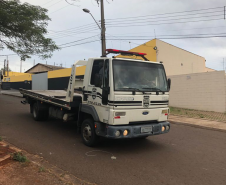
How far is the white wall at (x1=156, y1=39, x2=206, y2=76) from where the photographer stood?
19.4 m

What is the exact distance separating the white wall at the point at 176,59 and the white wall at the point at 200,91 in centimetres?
535

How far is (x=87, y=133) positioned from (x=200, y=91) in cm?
1004

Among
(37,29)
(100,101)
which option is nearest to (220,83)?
(100,101)

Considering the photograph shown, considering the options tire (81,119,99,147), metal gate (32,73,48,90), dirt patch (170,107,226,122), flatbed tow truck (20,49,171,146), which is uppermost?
metal gate (32,73,48,90)

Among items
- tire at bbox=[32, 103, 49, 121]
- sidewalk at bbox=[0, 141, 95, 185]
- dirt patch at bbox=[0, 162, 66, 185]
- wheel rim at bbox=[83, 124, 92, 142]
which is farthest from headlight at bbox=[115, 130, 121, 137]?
tire at bbox=[32, 103, 49, 121]

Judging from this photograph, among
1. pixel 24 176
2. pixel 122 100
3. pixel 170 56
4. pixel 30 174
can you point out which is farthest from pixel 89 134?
pixel 170 56

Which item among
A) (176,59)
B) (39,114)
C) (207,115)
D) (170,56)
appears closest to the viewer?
(39,114)

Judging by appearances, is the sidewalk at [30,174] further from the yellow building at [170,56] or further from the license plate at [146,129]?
the yellow building at [170,56]

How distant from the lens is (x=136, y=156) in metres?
4.84

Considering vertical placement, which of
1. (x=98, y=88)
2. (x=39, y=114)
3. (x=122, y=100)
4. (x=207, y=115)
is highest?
(x=98, y=88)

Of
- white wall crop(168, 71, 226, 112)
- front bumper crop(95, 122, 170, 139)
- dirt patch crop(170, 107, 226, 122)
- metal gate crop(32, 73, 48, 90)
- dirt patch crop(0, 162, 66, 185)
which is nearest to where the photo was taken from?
dirt patch crop(0, 162, 66, 185)

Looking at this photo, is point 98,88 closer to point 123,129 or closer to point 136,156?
point 123,129

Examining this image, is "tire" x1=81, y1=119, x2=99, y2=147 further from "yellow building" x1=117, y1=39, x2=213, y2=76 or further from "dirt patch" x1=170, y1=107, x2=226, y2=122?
"yellow building" x1=117, y1=39, x2=213, y2=76

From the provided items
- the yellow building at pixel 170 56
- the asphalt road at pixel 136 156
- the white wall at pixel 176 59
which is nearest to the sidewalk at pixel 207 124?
the asphalt road at pixel 136 156
